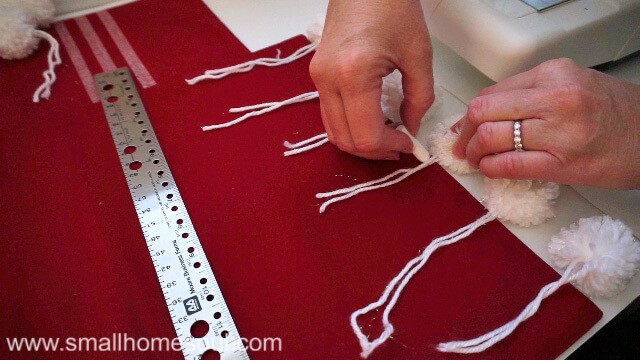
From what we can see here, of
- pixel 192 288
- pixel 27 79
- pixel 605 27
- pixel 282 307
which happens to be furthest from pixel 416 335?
pixel 27 79

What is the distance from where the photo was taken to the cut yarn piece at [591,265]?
1.73 feet

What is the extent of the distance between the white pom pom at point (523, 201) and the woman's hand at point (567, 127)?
4cm

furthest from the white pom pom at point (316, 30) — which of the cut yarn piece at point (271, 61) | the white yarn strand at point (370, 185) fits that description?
the white yarn strand at point (370, 185)

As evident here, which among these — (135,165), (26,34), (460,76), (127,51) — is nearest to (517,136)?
(460,76)

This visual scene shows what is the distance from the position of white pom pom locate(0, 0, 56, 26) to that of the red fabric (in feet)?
0.52

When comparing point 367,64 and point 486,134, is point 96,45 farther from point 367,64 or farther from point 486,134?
point 486,134

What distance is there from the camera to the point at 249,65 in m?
0.84

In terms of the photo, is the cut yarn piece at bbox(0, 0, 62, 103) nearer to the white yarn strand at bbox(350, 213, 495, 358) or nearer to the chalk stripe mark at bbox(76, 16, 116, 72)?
the chalk stripe mark at bbox(76, 16, 116, 72)

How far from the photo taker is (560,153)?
0.56 m

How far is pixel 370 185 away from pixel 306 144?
5.1 inches

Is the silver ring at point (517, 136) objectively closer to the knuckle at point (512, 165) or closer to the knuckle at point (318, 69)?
the knuckle at point (512, 165)

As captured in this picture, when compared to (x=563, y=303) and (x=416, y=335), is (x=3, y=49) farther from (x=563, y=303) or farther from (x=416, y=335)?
(x=563, y=303)

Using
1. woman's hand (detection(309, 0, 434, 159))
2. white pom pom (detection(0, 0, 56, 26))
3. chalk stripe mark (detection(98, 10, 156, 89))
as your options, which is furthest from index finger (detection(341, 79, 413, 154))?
white pom pom (detection(0, 0, 56, 26))

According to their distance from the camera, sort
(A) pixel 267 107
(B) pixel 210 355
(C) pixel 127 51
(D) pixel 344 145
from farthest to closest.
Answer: (C) pixel 127 51
(A) pixel 267 107
(D) pixel 344 145
(B) pixel 210 355
